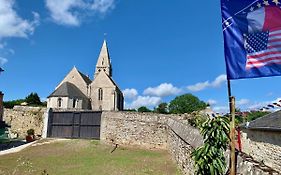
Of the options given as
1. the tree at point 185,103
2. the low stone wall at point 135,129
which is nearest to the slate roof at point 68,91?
the low stone wall at point 135,129

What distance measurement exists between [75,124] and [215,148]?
20.0 m

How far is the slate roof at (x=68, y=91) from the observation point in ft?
148

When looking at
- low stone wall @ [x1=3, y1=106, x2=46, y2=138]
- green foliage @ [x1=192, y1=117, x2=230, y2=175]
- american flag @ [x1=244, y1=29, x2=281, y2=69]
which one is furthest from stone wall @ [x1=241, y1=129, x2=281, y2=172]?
low stone wall @ [x1=3, y1=106, x2=46, y2=138]

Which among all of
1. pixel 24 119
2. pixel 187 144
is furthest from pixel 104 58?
pixel 187 144

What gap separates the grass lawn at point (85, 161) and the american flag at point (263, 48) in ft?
26.2

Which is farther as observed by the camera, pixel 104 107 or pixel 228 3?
pixel 104 107

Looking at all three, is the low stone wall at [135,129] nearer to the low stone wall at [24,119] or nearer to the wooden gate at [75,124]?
the wooden gate at [75,124]

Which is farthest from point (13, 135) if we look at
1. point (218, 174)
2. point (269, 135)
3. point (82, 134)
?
point (218, 174)

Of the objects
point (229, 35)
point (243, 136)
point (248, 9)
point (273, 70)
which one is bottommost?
point (243, 136)

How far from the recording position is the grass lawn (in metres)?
12.7

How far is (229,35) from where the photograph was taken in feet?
15.3

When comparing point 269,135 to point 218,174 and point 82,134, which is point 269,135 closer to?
point 218,174

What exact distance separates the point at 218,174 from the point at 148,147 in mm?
14562

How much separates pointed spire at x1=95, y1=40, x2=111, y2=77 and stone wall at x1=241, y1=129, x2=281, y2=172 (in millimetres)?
48029
